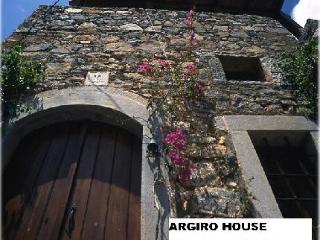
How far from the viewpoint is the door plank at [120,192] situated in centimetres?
275

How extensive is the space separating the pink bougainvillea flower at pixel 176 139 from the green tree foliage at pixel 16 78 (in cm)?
140

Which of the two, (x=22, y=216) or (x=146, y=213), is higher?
Result: (x=146, y=213)

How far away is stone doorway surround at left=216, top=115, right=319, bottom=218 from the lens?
2678mm

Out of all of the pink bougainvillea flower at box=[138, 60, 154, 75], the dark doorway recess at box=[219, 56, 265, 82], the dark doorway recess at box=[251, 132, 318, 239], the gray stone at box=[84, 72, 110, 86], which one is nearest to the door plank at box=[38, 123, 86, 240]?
the gray stone at box=[84, 72, 110, 86]

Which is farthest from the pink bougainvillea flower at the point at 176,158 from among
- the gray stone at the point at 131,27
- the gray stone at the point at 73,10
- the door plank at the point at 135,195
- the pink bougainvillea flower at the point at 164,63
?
the gray stone at the point at 73,10

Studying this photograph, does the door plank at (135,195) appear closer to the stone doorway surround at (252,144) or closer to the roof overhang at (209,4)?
the stone doorway surround at (252,144)

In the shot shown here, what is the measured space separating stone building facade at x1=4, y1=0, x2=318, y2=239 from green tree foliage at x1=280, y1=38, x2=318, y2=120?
115 millimetres

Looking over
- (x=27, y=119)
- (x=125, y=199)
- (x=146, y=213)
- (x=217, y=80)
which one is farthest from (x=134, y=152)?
(x=217, y=80)

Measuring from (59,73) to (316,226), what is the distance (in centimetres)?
290

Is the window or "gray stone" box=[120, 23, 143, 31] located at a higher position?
"gray stone" box=[120, 23, 143, 31]

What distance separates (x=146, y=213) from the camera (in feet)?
8.54

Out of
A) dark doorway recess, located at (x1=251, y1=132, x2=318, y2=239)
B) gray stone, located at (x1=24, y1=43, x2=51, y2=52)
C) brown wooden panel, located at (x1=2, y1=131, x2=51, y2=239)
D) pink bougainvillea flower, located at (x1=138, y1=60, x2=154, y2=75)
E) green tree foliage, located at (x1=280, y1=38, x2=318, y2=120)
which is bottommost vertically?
brown wooden panel, located at (x1=2, y1=131, x2=51, y2=239)

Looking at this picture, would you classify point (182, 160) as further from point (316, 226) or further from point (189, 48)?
point (189, 48)

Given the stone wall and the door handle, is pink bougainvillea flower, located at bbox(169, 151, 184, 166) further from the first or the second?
the door handle
